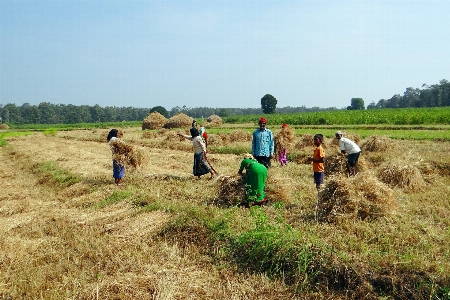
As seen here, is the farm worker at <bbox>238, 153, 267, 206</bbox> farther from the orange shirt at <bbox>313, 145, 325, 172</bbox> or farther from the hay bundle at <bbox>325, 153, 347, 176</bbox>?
the hay bundle at <bbox>325, 153, 347, 176</bbox>

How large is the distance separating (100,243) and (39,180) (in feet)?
27.1

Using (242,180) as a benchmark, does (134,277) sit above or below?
below

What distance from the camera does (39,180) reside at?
529 inches

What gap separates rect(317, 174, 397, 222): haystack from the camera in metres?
7.10

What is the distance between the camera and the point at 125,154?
11.5 metres

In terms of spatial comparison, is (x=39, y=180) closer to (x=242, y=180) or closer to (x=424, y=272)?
(x=242, y=180)

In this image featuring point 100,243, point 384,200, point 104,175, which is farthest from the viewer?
point 104,175

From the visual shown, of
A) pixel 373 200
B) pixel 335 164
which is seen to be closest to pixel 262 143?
pixel 335 164

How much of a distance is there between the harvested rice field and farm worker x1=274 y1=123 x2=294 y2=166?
3.53 m

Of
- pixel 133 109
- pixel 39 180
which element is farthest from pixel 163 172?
pixel 133 109

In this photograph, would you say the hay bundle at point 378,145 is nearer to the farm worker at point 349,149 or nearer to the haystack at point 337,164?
the haystack at point 337,164

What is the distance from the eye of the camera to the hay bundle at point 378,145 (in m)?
16.0

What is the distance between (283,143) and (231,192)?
272 inches

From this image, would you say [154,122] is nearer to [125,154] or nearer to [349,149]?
[125,154]
